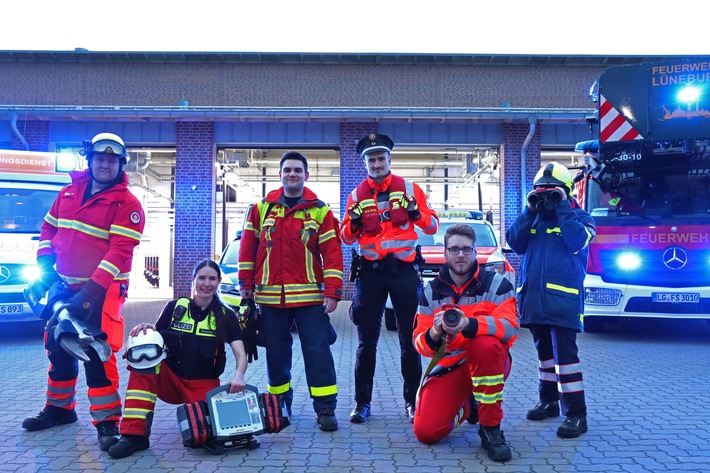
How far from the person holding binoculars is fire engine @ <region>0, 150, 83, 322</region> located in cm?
670

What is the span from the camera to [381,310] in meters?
4.96

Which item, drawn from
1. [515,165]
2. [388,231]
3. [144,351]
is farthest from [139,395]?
[515,165]

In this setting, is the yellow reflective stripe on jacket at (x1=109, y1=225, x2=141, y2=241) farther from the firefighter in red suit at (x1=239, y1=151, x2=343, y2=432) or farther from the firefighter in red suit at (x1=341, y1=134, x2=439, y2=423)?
the firefighter in red suit at (x1=341, y1=134, x2=439, y2=423)

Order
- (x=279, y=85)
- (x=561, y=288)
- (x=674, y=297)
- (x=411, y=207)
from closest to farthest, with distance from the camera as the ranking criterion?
(x=561, y=288) < (x=411, y=207) < (x=674, y=297) < (x=279, y=85)

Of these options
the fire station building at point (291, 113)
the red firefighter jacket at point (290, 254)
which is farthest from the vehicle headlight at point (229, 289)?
the fire station building at point (291, 113)

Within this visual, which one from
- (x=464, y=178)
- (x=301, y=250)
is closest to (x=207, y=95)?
(x=464, y=178)

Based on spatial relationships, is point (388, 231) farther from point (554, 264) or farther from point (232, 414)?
point (232, 414)

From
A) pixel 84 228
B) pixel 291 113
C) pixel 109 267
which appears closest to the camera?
pixel 109 267

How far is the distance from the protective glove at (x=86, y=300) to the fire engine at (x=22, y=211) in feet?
17.0

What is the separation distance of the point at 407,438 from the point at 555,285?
1485mm

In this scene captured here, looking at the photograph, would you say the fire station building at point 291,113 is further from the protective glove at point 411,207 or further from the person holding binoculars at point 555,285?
the protective glove at point 411,207

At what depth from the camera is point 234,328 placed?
4.54m

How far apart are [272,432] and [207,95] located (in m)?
15.9

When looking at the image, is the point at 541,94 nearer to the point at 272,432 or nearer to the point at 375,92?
the point at 375,92
